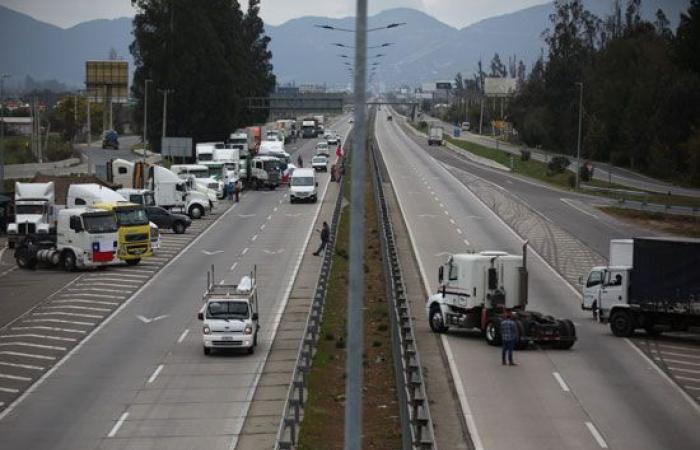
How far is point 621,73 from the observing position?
135 metres

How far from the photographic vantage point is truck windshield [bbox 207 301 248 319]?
34.6 meters

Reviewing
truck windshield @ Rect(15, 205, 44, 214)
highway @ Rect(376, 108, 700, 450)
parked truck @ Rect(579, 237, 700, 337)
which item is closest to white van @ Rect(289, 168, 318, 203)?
truck windshield @ Rect(15, 205, 44, 214)

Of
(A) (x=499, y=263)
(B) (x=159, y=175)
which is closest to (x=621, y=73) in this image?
(B) (x=159, y=175)

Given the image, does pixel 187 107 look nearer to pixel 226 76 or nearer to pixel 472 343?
pixel 226 76

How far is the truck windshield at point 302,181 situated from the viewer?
3295 inches

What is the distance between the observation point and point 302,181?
83.9 metres

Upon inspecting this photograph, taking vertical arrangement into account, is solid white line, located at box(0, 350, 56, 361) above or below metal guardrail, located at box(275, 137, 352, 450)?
below

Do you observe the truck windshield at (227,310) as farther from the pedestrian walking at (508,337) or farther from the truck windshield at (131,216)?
the truck windshield at (131,216)

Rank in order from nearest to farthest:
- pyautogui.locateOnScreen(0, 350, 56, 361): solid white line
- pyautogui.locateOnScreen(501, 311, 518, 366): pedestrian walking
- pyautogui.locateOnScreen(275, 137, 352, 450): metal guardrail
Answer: pyautogui.locateOnScreen(275, 137, 352, 450): metal guardrail → pyautogui.locateOnScreen(501, 311, 518, 366): pedestrian walking → pyautogui.locateOnScreen(0, 350, 56, 361): solid white line

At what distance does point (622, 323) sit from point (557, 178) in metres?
72.8

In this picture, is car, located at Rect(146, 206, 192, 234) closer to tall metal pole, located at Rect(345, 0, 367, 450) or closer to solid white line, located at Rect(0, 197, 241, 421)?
solid white line, located at Rect(0, 197, 241, 421)

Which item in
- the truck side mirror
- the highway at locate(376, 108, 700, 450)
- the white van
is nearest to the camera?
the highway at locate(376, 108, 700, 450)

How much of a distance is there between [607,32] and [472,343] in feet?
520

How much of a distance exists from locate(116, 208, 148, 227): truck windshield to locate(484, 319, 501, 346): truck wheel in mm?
22877
